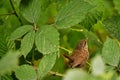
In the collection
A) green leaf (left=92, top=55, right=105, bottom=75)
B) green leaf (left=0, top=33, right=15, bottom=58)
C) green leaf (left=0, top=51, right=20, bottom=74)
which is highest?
green leaf (left=0, top=51, right=20, bottom=74)

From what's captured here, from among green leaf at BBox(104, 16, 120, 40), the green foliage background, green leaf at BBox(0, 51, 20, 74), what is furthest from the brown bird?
green leaf at BBox(0, 51, 20, 74)

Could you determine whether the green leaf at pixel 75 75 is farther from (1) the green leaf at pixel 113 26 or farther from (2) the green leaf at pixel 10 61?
(1) the green leaf at pixel 113 26

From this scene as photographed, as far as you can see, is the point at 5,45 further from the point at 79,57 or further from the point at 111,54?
the point at 111,54

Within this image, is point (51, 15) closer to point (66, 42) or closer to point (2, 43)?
point (66, 42)

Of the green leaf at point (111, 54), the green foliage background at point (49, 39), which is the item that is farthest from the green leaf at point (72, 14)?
the green leaf at point (111, 54)

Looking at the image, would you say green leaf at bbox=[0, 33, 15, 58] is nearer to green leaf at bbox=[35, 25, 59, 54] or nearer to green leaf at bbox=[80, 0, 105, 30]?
green leaf at bbox=[35, 25, 59, 54]

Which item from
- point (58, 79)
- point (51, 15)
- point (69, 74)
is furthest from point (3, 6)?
point (69, 74)
